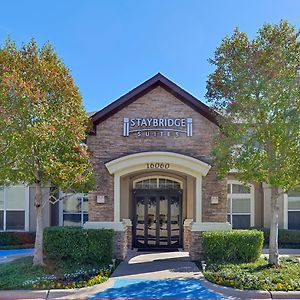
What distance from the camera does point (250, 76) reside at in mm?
10836

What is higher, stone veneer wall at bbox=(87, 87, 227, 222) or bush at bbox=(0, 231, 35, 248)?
stone veneer wall at bbox=(87, 87, 227, 222)

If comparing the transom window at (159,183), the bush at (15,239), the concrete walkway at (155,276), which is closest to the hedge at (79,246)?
the concrete walkway at (155,276)

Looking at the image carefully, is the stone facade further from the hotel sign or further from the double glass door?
the double glass door

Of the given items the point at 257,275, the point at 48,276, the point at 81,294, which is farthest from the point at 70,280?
the point at 257,275

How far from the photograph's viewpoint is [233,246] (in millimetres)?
11953

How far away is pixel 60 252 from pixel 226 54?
8829mm

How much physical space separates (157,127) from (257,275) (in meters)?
6.49

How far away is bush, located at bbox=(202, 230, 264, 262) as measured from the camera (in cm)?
1196

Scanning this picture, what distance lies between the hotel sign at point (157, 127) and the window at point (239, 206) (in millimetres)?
6006

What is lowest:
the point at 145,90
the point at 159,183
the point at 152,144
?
the point at 159,183

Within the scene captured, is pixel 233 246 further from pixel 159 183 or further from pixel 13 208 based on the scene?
pixel 13 208

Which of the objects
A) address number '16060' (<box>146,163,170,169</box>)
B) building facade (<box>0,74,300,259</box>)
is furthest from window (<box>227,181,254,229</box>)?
address number '16060' (<box>146,163,170,169</box>)

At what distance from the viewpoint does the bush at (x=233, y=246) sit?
12.0m

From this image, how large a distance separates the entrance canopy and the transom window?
9.02 ft
